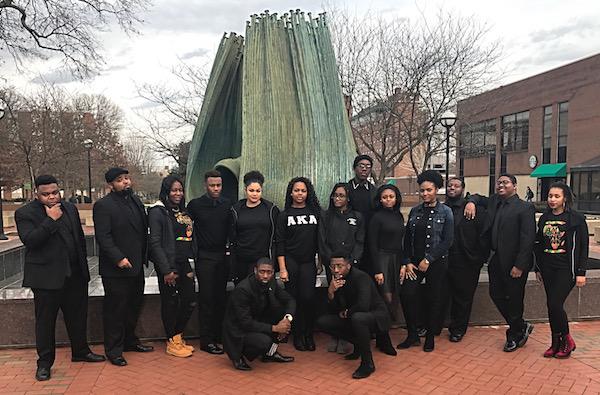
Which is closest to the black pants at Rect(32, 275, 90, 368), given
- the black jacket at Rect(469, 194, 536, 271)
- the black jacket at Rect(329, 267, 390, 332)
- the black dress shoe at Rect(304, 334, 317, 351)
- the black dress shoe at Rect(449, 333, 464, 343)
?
the black dress shoe at Rect(304, 334, 317, 351)

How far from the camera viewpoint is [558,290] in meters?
4.29

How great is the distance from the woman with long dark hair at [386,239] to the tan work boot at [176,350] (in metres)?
1.88

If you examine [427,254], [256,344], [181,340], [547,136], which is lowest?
[181,340]

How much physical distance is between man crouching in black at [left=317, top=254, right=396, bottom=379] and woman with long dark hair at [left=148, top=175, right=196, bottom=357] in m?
1.27

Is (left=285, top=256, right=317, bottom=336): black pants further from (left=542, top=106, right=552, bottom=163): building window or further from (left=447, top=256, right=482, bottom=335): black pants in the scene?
(left=542, top=106, right=552, bottom=163): building window

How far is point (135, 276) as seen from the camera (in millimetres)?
4254

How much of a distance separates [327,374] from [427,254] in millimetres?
1420

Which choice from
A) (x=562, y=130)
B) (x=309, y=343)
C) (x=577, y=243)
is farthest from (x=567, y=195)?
(x=562, y=130)

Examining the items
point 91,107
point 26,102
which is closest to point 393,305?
point 26,102

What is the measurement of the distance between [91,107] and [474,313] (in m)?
34.9

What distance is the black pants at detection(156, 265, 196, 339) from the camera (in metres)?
4.38

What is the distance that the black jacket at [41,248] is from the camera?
3.76 metres

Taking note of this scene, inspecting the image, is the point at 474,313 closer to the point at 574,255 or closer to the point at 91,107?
the point at 574,255

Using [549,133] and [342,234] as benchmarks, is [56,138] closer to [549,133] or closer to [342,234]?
[342,234]
